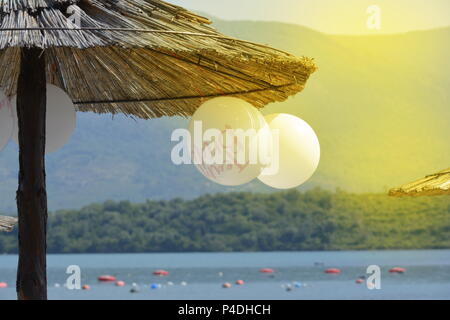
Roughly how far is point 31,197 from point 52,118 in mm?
655

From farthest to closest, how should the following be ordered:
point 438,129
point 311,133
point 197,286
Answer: point 438,129, point 197,286, point 311,133

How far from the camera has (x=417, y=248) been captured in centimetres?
3950

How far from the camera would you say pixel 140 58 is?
398cm

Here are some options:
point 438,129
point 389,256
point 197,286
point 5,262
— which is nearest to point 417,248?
point 389,256

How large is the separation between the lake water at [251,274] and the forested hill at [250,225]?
567 millimetres

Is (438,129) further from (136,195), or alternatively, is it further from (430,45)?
(136,195)

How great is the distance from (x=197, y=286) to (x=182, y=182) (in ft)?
26.2

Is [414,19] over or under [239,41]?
over

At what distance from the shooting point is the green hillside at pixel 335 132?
3891cm

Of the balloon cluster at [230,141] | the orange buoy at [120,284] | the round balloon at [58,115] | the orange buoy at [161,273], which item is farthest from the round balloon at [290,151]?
the orange buoy at [161,273]

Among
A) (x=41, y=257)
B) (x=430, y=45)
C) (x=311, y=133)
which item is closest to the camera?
(x=41, y=257)

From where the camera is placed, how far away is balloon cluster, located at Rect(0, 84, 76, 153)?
12.6 feet

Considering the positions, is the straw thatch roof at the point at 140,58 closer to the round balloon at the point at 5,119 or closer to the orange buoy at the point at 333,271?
the round balloon at the point at 5,119
